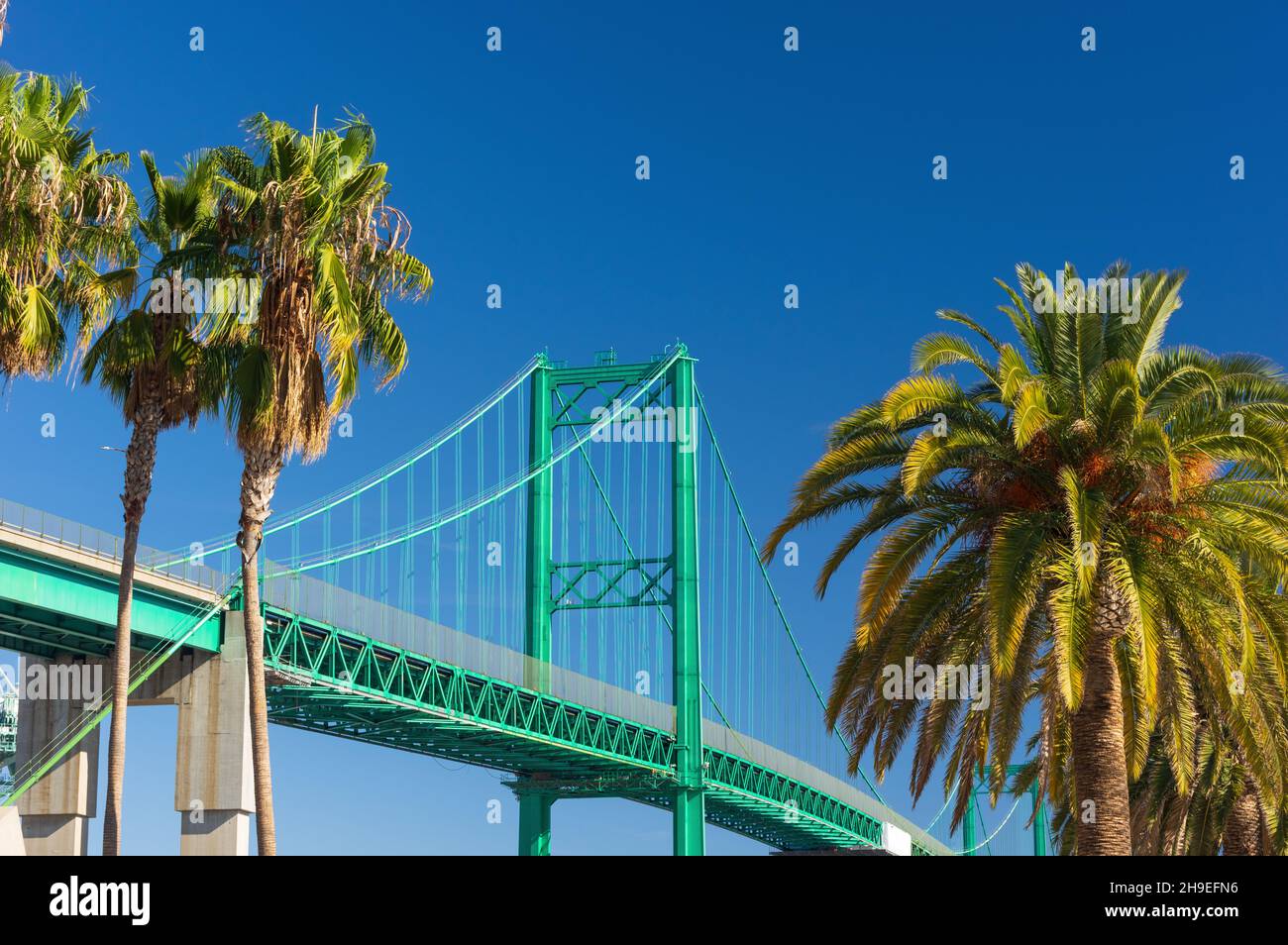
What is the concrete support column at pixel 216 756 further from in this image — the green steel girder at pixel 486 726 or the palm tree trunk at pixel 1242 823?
the palm tree trunk at pixel 1242 823

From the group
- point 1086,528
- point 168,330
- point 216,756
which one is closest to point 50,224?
point 168,330

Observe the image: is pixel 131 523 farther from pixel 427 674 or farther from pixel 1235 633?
pixel 427 674

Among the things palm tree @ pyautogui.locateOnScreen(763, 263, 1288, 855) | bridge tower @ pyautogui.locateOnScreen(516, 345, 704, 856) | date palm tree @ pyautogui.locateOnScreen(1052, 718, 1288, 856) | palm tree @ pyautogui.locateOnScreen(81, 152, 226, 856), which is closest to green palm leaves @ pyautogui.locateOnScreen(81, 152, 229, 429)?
palm tree @ pyautogui.locateOnScreen(81, 152, 226, 856)

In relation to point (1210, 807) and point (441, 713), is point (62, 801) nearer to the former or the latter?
point (441, 713)

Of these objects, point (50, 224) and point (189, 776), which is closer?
point (50, 224)

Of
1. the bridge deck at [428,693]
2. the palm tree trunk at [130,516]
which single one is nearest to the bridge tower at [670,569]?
the bridge deck at [428,693]
